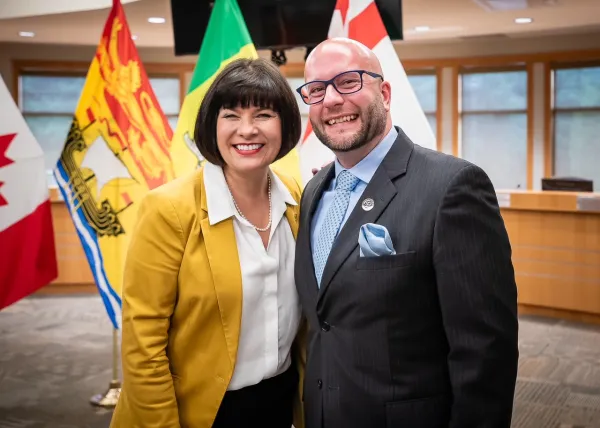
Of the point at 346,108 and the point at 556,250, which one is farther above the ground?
the point at 346,108

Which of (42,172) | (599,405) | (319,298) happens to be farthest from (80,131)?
(599,405)

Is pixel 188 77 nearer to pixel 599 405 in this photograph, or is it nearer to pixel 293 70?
pixel 293 70

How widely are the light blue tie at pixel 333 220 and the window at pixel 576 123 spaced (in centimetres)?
852

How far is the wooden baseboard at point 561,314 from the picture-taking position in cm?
608

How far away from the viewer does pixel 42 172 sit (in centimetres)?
336

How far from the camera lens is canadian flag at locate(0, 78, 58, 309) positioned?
319 centimetres

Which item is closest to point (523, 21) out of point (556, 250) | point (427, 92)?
point (427, 92)

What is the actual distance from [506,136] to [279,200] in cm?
860

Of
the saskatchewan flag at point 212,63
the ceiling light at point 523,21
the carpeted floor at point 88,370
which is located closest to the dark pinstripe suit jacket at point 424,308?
the saskatchewan flag at point 212,63

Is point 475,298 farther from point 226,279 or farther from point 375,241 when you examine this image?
point 226,279

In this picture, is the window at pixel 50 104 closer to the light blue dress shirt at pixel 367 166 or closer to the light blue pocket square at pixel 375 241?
the light blue dress shirt at pixel 367 166

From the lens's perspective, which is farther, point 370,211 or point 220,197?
point 220,197

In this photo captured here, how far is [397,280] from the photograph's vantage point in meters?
1.42

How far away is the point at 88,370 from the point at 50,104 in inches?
252
